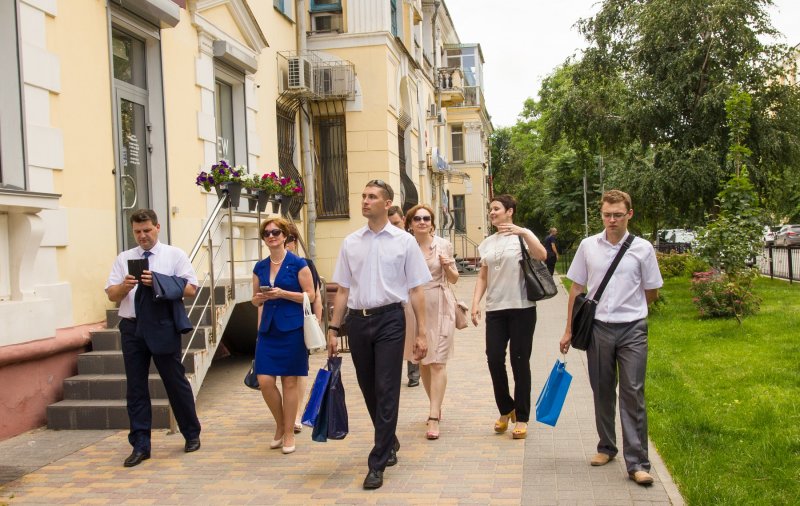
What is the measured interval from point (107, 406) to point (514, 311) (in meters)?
3.74

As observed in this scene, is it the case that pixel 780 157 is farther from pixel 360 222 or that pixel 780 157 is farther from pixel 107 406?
pixel 107 406

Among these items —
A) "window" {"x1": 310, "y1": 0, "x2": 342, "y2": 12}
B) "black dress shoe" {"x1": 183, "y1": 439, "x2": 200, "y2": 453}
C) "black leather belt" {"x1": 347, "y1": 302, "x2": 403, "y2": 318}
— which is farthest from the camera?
"window" {"x1": 310, "y1": 0, "x2": 342, "y2": 12}

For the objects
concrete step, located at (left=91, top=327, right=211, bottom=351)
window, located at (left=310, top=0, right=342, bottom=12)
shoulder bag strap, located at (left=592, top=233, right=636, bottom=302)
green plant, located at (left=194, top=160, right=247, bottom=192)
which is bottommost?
concrete step, located at (left=91, top=327, right=211, bottom=351)

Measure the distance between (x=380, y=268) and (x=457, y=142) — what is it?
41049 mm

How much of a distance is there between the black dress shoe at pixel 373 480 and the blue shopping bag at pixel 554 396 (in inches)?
53.2

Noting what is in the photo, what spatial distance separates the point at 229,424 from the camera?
769cm

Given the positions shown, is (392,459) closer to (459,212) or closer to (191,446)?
(191,446)

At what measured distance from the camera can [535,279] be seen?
6664 millimetres

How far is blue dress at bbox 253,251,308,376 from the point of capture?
21.3 ft

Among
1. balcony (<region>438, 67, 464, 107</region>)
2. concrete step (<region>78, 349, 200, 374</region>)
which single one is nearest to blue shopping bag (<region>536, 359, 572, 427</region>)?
concrete step (<region>78, 349, 200, 374</region>)

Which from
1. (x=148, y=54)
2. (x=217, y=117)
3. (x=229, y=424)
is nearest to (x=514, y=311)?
(x=229, y=424)

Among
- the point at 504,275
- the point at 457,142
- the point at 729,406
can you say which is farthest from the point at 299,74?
the point at 457,142

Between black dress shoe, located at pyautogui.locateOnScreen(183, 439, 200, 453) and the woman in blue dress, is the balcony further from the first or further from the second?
black dress shoe, located at pyautogui.locateOnScreen(183, 439, 200, 453)

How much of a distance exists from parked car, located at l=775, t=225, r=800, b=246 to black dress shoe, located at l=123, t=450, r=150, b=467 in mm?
44818
